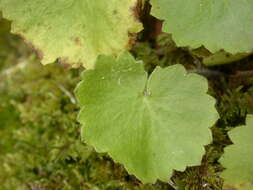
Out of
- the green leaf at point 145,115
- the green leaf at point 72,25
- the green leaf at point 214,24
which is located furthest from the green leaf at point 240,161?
the green leaf at point 72,25

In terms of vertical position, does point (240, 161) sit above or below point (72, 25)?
below

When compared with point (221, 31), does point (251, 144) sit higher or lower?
lower

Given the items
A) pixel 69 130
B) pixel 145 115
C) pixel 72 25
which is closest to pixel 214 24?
pixel 145 115

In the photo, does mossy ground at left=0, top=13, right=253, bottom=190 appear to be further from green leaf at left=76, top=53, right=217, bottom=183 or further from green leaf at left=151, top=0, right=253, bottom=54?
green leaf at left=151, top=0, right=253, bottom=54

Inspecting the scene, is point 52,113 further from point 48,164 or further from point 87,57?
point 87,57

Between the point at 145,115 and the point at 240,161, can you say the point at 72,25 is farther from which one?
the point at 240,161

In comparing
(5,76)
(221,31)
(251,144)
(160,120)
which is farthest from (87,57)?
(5,76)
